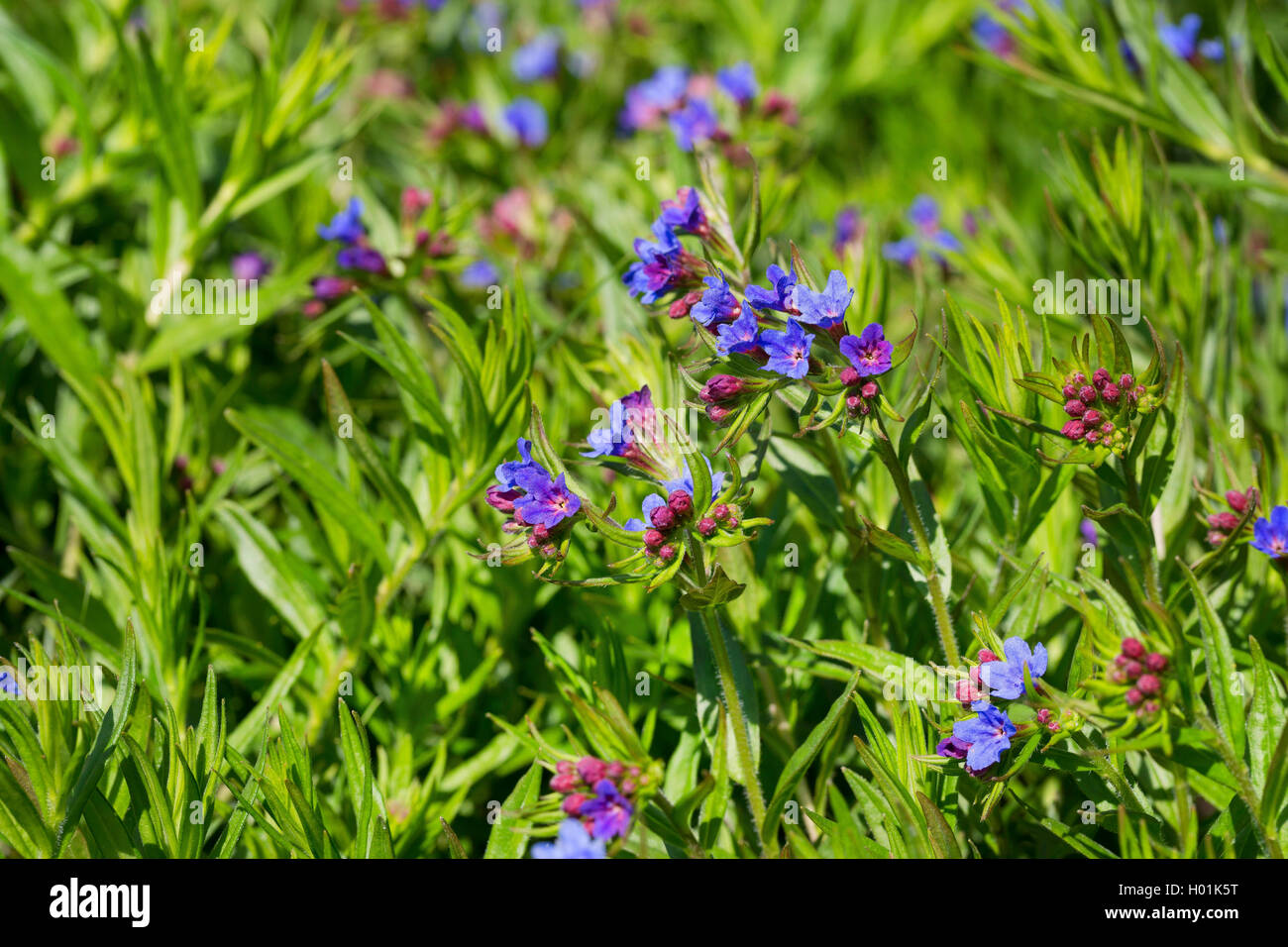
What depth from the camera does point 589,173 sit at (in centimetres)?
281

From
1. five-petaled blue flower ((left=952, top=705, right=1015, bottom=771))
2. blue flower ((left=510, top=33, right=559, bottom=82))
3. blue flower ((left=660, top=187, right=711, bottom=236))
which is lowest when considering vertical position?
five-petaled blue flower ((left=952, top=705, right=1015, bottom=771))

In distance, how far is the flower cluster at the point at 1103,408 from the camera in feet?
3.98

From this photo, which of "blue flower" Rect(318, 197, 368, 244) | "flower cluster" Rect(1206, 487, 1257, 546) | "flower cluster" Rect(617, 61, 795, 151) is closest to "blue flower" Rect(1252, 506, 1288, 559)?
"flower cluster" Rect(1206, 487, 1257, 546)

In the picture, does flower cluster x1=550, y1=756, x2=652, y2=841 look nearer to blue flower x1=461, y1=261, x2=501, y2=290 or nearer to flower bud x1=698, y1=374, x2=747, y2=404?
flower bud x1=698, y1=374, x2=747, y2=404

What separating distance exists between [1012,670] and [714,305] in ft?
1.75

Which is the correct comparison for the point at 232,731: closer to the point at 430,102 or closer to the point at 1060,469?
the point at 1060,469

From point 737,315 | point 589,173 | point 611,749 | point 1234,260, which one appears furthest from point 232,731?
point 1234,260

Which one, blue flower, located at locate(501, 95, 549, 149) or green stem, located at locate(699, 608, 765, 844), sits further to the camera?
blue flower, located at locate(501, 95, 549, 149)

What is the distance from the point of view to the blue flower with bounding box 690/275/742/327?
1251mm

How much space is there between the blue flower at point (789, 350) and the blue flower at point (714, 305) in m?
0.08

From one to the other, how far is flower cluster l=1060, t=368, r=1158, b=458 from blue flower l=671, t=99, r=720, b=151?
1.22m

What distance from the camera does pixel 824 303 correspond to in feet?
3.99

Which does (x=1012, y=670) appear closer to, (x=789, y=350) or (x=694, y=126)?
(x=789, y=350)

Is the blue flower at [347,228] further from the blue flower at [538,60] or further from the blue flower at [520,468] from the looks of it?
the blue flower at [538,60]
